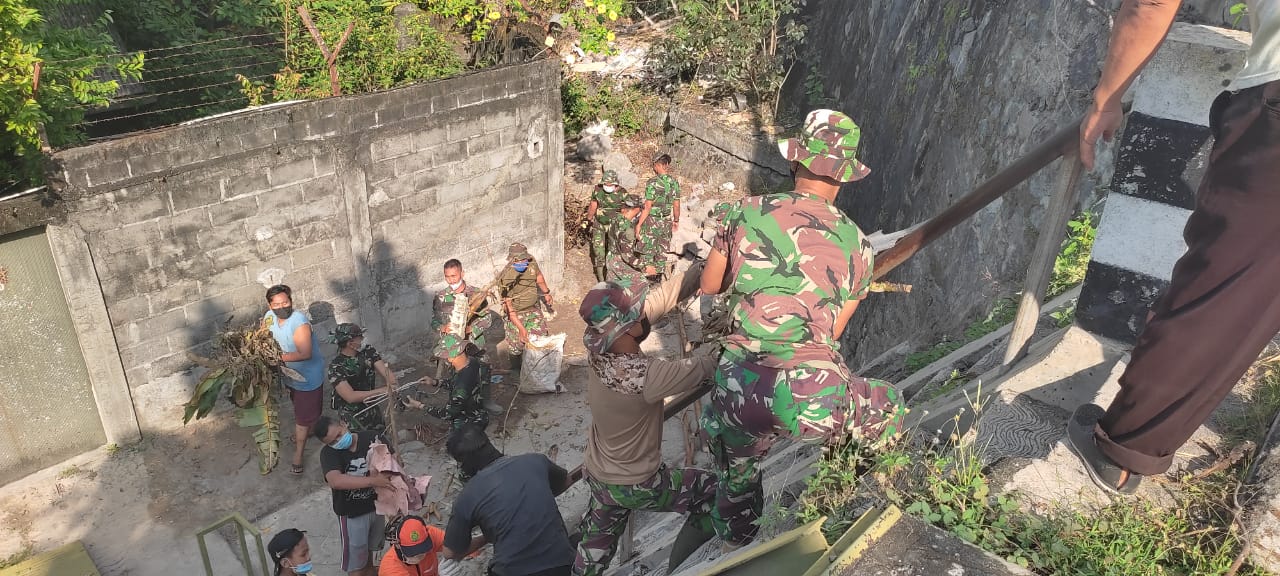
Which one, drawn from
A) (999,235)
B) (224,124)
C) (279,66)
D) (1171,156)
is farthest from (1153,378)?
(279,66)

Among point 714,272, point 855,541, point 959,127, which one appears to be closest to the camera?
point 855,541

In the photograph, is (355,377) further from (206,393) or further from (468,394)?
(206,393)

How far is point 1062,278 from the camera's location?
4.96 m

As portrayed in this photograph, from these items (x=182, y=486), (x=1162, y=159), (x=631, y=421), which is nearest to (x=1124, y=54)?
(x=1162, y=159)

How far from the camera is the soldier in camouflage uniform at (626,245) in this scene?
880 centimetres

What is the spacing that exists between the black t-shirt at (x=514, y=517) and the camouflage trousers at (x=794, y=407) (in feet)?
4.21

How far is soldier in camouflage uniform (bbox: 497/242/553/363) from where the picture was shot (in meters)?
7.46

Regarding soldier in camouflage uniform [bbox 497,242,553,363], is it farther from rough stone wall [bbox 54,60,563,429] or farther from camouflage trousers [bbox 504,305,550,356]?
rough stone wall [bbox 54,60,563,429]

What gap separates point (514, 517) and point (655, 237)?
493 centimetres

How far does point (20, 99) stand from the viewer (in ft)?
18.1

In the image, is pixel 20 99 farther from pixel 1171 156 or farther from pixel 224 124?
pixel 1171 156

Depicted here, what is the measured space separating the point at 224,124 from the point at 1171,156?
19.6ft

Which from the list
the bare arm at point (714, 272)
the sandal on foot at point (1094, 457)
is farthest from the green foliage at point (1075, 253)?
the bare arm at point (714, 272)

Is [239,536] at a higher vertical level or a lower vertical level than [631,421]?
lower
